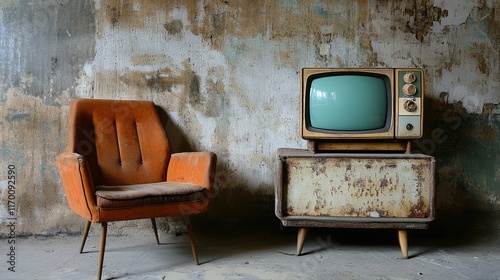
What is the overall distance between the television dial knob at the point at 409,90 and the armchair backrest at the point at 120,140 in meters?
1.38

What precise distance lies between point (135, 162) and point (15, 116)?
877mm

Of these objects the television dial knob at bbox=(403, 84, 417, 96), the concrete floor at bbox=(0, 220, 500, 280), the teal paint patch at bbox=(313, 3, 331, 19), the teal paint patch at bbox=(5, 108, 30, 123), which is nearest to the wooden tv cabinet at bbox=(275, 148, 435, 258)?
the concrete floor at bbox=(0, 220, 500, 280)

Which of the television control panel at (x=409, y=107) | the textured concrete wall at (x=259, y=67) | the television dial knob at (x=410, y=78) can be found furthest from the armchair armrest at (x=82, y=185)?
the television dial knob at (x=410, y=78)

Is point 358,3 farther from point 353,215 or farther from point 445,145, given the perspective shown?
point 353,215

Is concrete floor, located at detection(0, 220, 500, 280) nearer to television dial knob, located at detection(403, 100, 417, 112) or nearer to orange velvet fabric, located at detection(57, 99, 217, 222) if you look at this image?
orange velvet fabric, located at detection(57, 99, 217, 222)

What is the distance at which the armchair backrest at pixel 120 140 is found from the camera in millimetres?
2275

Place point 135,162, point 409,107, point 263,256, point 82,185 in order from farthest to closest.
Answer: point 135,162, point 263,256, point 409,107, point 82,185

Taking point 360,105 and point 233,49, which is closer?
point 360,105

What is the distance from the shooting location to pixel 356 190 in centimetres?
210

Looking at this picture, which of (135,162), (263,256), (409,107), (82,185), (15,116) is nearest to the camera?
(82,185)

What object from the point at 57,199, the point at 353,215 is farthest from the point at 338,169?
the point at 57,199

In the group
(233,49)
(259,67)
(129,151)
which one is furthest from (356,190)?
(129,151)

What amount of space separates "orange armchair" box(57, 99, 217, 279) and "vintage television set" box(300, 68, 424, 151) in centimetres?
60

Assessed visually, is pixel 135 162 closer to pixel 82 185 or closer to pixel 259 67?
pixel 82 185
